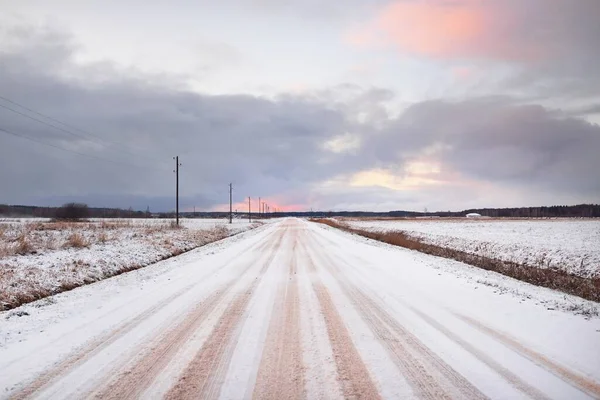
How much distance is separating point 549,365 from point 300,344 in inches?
127

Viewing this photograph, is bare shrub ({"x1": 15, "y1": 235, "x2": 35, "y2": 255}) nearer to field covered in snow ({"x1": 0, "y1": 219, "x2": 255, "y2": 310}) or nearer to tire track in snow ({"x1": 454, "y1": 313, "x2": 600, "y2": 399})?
field covered in snow ({"x1": 0, "y1": 219, "x2": 255, "y2": 310})

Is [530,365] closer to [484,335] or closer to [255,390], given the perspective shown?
[484,335]

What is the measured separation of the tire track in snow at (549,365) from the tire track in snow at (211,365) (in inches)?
156

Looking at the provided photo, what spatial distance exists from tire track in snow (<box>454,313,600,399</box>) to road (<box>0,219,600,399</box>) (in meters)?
0.02

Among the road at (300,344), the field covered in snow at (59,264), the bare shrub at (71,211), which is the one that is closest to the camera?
the road at (300,344)

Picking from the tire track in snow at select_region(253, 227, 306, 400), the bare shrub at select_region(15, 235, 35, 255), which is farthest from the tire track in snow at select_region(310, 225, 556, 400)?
the bare shrub at select_region(15, 235, 35, 255)

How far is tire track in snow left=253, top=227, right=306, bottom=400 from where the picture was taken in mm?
3910

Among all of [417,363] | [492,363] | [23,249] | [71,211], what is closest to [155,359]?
[417,363]

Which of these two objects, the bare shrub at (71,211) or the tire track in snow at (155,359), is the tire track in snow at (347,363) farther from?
the bare shrub at (71,211)

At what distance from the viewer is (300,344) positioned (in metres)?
5.39

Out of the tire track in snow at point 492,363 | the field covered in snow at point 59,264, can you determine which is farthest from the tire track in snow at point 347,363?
the field covered in snow at point 59,264

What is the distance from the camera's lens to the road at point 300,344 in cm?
403

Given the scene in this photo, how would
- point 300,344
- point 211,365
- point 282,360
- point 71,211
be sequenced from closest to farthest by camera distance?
point 211,365, point 282,360, point 300,344, point 71,211

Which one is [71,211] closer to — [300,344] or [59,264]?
[59,264]
